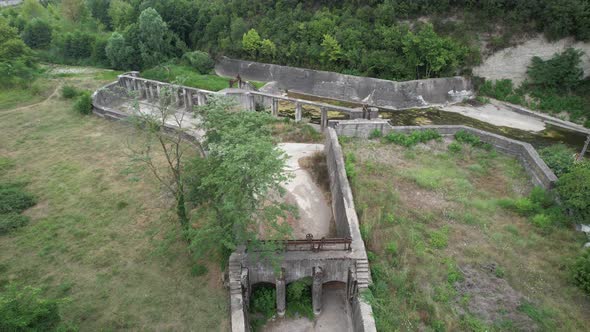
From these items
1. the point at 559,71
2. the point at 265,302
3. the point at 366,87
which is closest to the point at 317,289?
the point at 265,302

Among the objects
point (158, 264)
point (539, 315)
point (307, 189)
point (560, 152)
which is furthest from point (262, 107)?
point (539, 315)

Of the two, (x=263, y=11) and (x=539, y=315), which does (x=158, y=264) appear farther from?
(x=263, y=11)

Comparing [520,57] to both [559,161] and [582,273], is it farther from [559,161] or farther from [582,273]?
[582,273]

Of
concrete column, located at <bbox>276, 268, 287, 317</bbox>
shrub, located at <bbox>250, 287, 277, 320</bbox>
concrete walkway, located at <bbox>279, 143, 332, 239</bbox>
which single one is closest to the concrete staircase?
concrete column, located at <bbox>276, 268, 287, 317</bbox>

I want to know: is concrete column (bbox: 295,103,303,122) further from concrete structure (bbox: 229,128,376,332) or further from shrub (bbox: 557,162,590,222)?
shrub (bbox: 557,162,590,222)

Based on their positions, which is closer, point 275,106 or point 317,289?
point 317,289

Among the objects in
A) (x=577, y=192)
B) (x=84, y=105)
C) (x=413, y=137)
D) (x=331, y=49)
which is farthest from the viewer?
(x=331, y=49)
